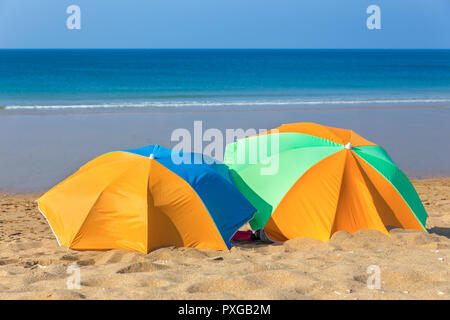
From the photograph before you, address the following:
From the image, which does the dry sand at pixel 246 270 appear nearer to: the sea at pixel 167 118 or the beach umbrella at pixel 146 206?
the beach umbrella at pixel 146 206

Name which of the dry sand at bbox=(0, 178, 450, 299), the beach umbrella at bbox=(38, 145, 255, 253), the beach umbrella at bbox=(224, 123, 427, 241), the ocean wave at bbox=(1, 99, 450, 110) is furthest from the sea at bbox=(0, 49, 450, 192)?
the beach umbrella at bbox=(224, 123, 427, 241)

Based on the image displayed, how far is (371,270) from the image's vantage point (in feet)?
16.3

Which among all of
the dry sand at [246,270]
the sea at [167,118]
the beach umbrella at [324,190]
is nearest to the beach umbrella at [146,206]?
the dry sand at [246,270]

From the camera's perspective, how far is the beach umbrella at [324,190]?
20.8 feet

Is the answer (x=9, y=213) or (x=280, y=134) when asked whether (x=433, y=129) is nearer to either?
(x=280, y=134)

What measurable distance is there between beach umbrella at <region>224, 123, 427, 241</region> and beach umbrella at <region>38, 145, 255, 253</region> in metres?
0.39

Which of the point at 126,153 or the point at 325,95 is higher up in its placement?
the point at 325,95

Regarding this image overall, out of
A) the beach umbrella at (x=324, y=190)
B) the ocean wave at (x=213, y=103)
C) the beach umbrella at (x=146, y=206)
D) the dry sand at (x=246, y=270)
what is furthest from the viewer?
the ocean wave at (x=213, y=103)

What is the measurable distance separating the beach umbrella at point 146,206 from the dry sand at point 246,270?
0.58 feet

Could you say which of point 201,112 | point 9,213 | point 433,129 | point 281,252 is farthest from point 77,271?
point 201,112

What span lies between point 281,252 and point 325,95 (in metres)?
24.7

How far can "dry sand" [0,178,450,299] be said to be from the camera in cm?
429

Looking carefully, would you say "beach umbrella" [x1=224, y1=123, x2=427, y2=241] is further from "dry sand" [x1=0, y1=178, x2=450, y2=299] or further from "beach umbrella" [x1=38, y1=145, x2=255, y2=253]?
"beach umbrella" [x1=38, y1=145, x2=255, y2=253]
